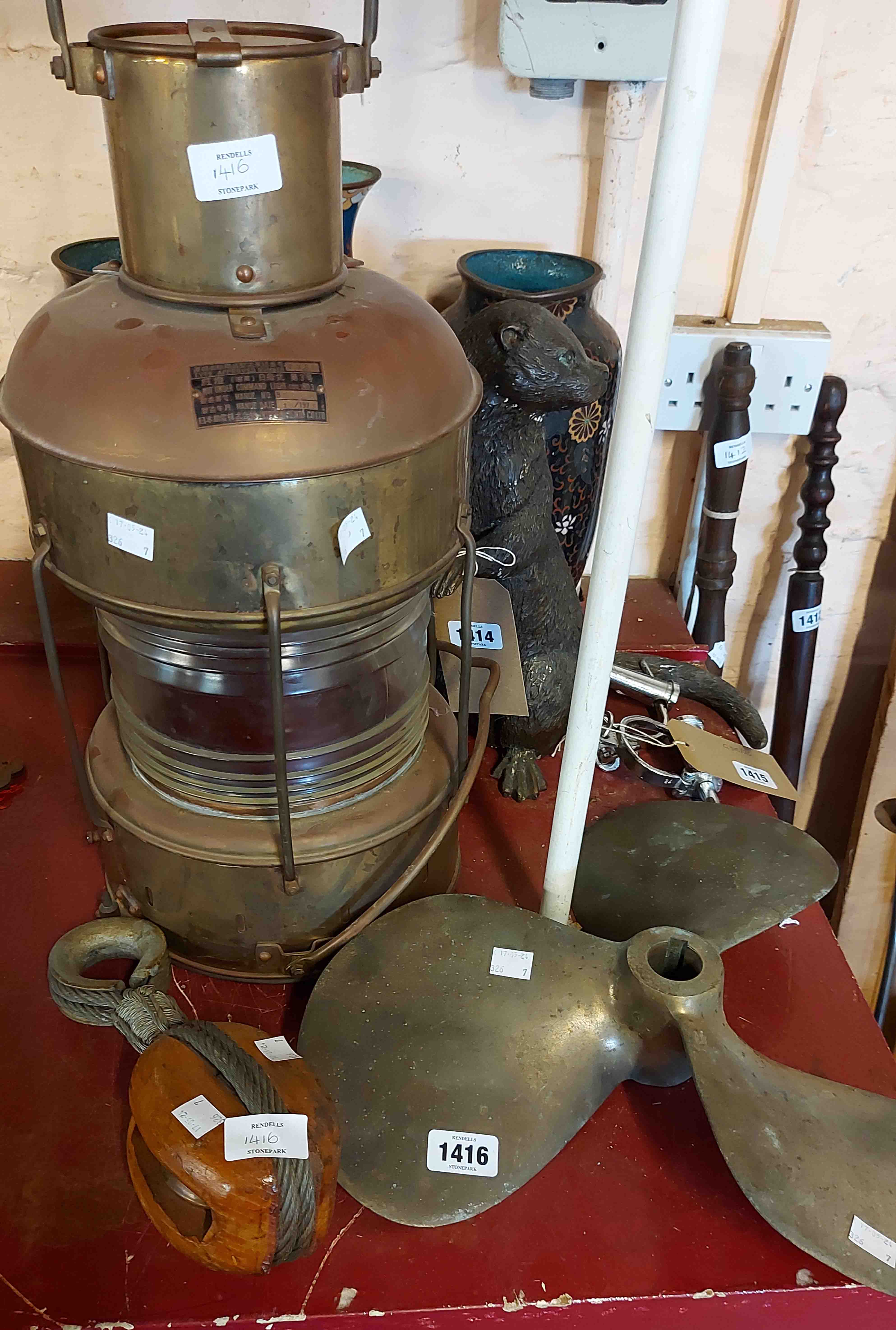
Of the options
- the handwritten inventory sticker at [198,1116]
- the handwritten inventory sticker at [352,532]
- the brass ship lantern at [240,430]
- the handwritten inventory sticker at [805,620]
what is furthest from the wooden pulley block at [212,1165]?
the handwritten inventory sticker at [805,620]

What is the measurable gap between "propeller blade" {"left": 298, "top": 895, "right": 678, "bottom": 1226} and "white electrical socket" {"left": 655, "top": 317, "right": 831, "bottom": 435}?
80 centimetres

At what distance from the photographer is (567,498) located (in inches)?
49.6

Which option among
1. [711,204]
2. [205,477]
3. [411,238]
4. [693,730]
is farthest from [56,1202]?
[711,204]

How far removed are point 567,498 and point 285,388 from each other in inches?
24.3

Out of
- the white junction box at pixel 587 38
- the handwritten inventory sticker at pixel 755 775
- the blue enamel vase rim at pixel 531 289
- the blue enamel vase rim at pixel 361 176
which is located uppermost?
the white junction box at pixel 587 38

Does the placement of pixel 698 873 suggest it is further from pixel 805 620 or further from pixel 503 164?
pixel 503 164

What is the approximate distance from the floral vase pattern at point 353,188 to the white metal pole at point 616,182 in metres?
0.30

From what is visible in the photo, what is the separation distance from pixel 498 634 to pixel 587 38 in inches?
27.0

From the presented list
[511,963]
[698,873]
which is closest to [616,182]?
[698,873]

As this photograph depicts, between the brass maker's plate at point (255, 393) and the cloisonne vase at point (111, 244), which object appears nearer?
the brass maker's plate at point (255, 393)

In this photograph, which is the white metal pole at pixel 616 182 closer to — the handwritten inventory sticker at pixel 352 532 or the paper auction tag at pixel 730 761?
the paper auction tag at pixel 730 761

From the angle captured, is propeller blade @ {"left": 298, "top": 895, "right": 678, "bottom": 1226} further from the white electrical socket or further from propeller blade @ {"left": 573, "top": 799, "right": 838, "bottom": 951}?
the white electrical socket

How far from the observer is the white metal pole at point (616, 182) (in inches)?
47.6

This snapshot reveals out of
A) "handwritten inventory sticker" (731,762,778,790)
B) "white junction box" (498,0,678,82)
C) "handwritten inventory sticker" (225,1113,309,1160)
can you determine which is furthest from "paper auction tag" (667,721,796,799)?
"white junction box" (498,0,678,82)
